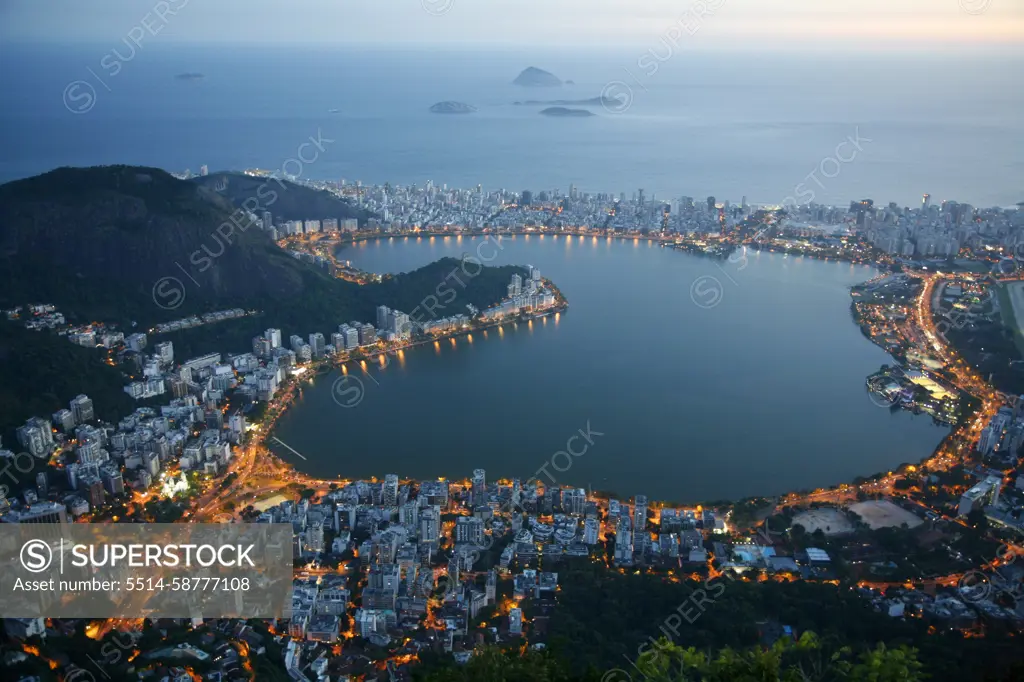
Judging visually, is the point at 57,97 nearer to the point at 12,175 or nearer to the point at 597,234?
the point at 12,175

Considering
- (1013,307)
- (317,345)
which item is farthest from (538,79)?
(317,345)

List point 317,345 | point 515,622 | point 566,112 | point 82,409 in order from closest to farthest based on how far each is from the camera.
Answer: point 515,622, point 82,409, point 317,345, point 566,112

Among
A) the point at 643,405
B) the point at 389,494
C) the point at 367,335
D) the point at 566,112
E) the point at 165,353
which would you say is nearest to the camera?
the point at 389,494

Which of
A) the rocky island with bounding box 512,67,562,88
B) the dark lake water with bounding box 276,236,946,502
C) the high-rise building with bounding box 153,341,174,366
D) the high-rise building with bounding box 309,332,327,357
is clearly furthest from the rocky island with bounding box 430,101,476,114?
the high-rise building with bounding box 153,341,174,366

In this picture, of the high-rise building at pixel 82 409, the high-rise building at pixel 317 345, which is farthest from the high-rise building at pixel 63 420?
the high-rise building at pixel 317 345

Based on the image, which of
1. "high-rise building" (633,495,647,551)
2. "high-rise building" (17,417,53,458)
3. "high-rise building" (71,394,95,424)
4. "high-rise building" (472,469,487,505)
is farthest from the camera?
"high-rise building" (71,394,95,424)

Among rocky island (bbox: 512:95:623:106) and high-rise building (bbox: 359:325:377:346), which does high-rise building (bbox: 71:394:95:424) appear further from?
rocky island (bbox: 512:95:623:106)

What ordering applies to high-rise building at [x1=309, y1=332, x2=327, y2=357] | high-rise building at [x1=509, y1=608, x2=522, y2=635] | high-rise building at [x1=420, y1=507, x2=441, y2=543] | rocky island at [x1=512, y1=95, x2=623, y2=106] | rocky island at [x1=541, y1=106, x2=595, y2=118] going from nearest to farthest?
high-rise building at [x1=509, y1=608, x2=522, y2=635] → high-rise building at [x1=420, y1=507, x2=441, y2=543] → high-rise building at [x1=309, y1=332, x2=327, y2=357] → rocky island at [x1=541, y1=106, x2=595, y2=118] → rocky island at [x1=512, y1=95, x2=623, y2=106]

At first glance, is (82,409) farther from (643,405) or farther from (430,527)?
(643,405)

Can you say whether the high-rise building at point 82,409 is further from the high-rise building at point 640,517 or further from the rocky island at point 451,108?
the rocky island at point 451,108
